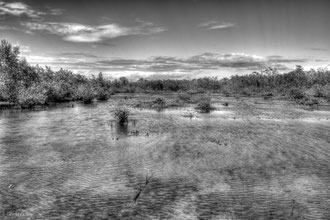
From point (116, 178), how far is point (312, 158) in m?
12.2

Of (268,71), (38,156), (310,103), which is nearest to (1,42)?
(38,156)

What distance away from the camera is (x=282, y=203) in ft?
34.0

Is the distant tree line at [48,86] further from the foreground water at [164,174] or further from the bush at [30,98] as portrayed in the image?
the foreground water at [164,174]

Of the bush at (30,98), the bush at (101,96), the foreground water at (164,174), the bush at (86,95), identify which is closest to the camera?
the foreground water at (164,174)

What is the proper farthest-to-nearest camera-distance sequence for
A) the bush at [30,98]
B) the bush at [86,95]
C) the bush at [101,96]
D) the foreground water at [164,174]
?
the bush at [101,96], the bush at [86,95], the bush at [30,98], the foreground water at [164,174]

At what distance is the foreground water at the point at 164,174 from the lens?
32.1 ft

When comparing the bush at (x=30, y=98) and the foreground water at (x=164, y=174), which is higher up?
the bush at (x=30, y=98)

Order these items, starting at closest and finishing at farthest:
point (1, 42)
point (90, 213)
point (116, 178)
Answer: point (90, 213) < point (116, 178) < point (1, 42)

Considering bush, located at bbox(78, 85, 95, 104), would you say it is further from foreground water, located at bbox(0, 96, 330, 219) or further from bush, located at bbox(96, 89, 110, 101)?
foreground water, located at bbox(0, 96, 330, 219)

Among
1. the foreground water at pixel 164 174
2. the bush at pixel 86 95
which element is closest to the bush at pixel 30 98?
the bush at pixel 86 95

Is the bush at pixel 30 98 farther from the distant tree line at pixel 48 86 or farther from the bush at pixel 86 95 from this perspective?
the bush at pixel 86 95

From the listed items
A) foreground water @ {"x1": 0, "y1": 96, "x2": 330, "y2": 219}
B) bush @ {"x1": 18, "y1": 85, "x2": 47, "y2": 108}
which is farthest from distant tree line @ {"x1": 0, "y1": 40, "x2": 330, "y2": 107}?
foreground water @ {"x1": 0, "y1": 96, "x2": 330, "y2": 219}

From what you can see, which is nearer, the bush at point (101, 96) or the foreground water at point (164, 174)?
the foreground water at point (164, 174)

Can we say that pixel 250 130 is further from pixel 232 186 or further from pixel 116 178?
pixel 116 178
